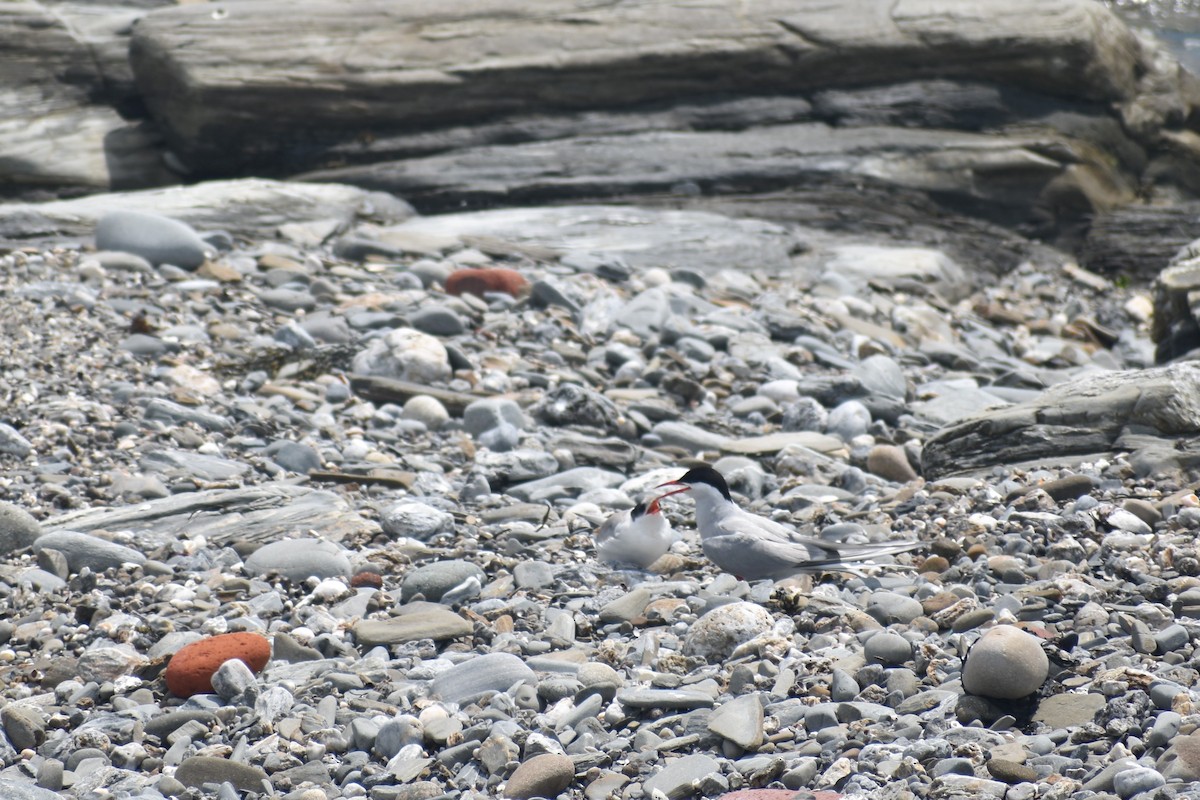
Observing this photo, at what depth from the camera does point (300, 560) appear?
3.81 m

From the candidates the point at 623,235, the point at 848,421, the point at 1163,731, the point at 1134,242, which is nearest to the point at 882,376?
the point at 848,421

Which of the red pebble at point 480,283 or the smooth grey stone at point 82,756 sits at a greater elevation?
the smooth grey stone at point 82,756

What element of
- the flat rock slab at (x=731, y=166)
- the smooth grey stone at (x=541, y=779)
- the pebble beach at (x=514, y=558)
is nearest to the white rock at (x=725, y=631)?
the pebble beach at (x=514, y=558)

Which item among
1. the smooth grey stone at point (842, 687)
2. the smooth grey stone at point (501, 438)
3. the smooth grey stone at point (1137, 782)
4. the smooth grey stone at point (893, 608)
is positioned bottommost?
the smooth grey stone at point (501, 438)

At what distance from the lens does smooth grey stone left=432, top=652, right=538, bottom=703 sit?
116 inches

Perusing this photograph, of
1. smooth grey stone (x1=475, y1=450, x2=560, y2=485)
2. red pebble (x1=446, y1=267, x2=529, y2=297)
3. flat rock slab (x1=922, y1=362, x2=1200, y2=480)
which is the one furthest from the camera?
red pebble (x1=446, y1=267, x2=529, y2=297)

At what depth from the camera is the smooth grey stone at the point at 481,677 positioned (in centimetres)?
296

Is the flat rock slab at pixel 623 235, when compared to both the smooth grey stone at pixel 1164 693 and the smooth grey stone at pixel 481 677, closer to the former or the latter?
the smooth grey stone at pixel 481 677

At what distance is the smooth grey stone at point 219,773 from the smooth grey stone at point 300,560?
113 cm

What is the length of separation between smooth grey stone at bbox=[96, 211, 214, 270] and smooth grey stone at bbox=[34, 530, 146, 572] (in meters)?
3.36

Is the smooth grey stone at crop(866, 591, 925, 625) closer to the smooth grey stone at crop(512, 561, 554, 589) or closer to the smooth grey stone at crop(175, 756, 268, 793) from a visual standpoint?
the smooth grey stone at crop(512, 561, 554, 589)

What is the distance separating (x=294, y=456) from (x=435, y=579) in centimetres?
140

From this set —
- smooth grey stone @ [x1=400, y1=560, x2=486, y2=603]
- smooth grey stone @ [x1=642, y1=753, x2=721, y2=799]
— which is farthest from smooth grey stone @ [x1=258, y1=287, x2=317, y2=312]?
smooth grey stone @ [x1=642, y1=753, x2=721, y2=799]

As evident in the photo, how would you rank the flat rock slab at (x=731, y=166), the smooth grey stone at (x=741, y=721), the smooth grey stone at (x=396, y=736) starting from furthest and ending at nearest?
the flat rock slab at (x=731, y=166)
the smooth grey stone at (x=396, y=736)
the smooth grey stone at (x=741, y=721)
